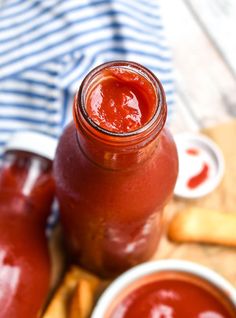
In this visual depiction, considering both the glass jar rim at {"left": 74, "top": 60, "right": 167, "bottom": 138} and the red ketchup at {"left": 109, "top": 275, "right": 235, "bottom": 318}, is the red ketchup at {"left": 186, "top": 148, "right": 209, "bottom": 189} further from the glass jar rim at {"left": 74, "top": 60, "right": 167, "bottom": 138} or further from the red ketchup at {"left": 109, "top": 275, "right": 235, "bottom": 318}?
A: the glass jar rim at {"left": 74, "top": 60, "right": 167, "bottom": 138}

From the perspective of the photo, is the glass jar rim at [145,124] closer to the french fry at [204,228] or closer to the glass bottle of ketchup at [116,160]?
the glass bottle of ketchup at [116,160]

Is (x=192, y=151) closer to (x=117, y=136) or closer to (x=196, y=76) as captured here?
(x=196, y=76)

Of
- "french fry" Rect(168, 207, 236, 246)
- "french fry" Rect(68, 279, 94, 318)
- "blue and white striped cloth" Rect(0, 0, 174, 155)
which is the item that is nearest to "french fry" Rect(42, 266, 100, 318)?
"french fry" Rect(68, 279, 94, 318)

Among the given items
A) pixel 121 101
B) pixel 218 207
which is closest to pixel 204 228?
pixel 218 207

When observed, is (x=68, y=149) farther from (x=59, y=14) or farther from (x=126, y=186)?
→ (x=59, y=14)

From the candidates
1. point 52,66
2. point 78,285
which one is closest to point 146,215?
point 78,285

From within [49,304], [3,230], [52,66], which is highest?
[52,66]
